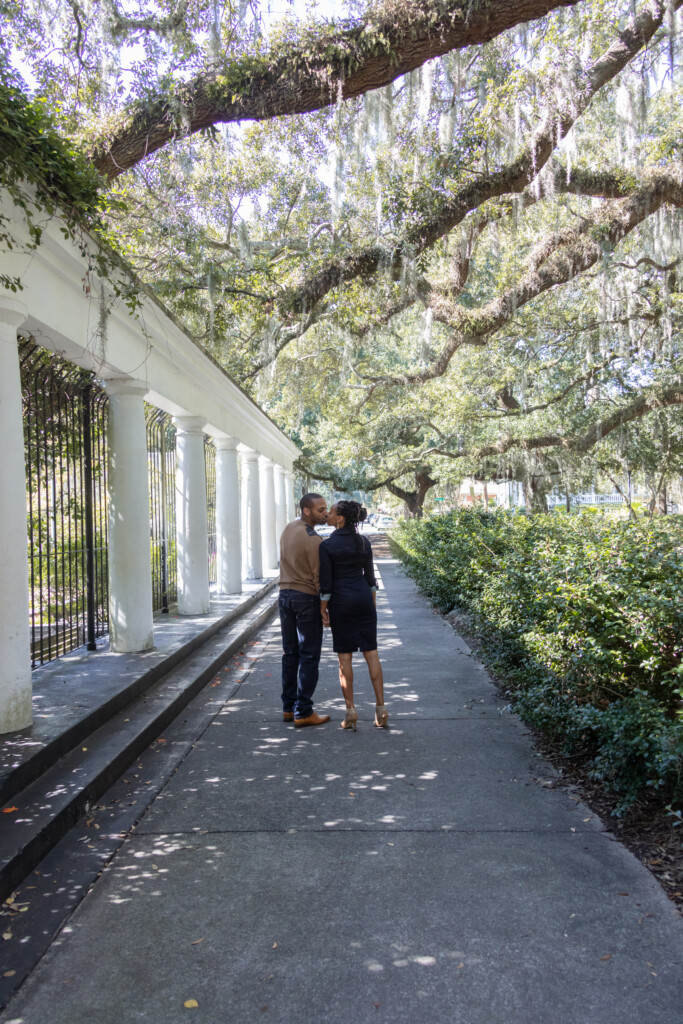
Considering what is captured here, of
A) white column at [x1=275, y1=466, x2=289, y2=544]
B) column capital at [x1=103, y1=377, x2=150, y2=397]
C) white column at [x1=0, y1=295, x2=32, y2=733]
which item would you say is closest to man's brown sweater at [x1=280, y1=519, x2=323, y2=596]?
white column at [x1=0, y1=295, x2=32, y2=733]

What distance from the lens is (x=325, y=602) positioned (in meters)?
5.51

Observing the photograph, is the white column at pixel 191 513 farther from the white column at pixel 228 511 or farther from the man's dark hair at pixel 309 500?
the man's dark hair at pixel 309 500

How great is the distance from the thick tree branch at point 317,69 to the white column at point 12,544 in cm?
336

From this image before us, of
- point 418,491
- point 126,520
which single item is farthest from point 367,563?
point 418,491

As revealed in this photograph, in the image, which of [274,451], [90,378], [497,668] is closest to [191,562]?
[90,378]

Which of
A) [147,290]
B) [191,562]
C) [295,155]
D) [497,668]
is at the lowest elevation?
[497,668]

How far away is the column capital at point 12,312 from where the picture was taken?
14.4 ft

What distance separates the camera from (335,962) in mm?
2590

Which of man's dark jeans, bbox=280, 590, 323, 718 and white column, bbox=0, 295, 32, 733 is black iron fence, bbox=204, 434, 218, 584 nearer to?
man's dark jeans, bbox=280, 590, 323, 718

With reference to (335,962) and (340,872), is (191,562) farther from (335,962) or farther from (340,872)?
(335,962)

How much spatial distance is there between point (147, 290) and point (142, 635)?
3.29m

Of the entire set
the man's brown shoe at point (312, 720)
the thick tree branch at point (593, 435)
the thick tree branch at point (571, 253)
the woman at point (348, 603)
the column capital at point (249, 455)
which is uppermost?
the thick tree branch at point (571, 253)

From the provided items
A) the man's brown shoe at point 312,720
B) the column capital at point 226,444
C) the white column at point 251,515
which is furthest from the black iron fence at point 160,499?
the man's brown shoe at point 312,720

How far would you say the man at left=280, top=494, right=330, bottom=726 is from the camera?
219 inches
